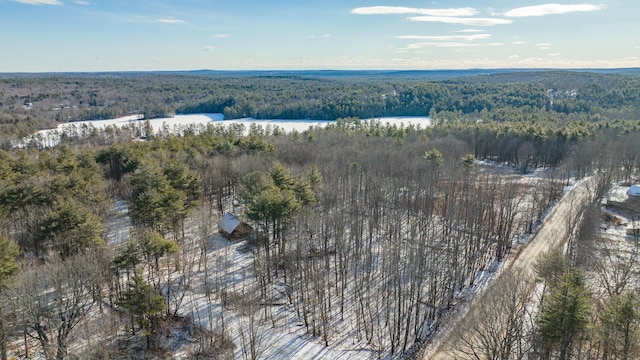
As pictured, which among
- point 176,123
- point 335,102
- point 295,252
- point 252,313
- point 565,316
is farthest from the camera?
point 335,102

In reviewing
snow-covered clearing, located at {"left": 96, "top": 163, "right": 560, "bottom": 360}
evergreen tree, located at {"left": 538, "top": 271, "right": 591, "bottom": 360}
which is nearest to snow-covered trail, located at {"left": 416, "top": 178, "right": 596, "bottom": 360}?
snow-covered clearing, located at {"left": 96, "top": 163, "right": 560, "bottom": 360}

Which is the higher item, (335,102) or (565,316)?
(335,102)

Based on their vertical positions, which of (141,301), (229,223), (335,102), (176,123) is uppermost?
(335,102)

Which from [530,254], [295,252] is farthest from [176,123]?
[530,254]

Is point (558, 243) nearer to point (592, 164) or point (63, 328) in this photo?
point (592, 164)

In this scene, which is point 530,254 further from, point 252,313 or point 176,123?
point 176,123

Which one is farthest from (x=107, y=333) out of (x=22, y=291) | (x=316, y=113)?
(x=316, y=113)
